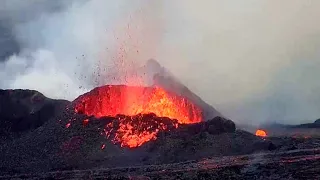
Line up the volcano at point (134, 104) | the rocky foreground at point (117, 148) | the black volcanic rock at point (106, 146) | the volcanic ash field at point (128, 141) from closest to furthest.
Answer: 1. the rocky foreground at point (117, 148)
2. the volcanic ash field at point (128, 141)
3. the black volcanic rock at point (106, 146)
4. the volcano at point (134, 104)

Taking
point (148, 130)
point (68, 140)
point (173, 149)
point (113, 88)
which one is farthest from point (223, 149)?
point (113, 88)

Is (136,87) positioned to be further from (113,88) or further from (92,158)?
(92,158)

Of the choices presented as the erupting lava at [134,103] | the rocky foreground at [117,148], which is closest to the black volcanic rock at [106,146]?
the rocky foreground at [117,148]

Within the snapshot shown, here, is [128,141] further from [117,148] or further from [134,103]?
[134,103]

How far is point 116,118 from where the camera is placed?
168m

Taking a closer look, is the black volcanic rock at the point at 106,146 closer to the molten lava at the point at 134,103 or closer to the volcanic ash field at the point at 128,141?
the volcanic ash field at the point at 128,141

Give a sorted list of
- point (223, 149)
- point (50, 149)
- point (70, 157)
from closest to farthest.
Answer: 1. point (223, 149)
2. point (70, 157)
3. point (50, 149)

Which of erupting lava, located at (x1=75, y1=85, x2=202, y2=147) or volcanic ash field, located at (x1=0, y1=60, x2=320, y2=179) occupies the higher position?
erupting lava, located at (x1=75, y1=85, x2=202, y2=147)

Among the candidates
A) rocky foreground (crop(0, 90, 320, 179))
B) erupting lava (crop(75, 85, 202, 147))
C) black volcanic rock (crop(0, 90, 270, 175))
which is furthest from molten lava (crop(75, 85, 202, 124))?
black volcanic rock (crop(0, 90, 270, 175))

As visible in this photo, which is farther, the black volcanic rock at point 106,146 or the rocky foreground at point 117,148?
the black volcanic rock at point 106,146

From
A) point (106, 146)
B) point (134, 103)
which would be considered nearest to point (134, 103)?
point (134, 103)

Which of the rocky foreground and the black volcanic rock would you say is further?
the black volcanic rock

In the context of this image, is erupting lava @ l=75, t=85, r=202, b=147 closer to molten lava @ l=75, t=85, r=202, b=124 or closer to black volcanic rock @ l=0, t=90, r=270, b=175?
molten lava @ l=75, t=85, r=202, b=124

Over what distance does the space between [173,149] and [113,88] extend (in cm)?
5748
